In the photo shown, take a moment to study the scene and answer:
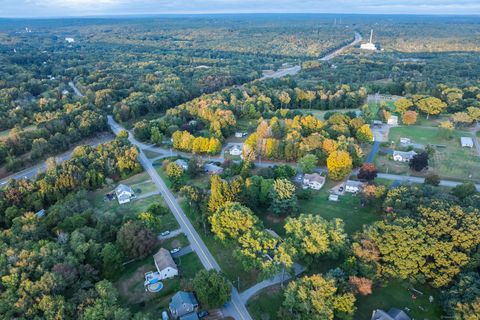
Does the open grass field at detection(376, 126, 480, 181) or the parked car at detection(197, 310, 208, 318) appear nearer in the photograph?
the parked car at detection(197, 310, 208, 318)

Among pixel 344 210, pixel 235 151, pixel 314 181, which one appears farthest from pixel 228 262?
pixel 235 151

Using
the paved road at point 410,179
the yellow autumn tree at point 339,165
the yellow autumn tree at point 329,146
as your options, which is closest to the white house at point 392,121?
the paved road at point 410,179

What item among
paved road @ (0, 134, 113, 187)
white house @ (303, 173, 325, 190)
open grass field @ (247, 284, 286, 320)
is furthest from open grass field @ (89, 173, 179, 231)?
white house @ (303, 173, 325, 190)

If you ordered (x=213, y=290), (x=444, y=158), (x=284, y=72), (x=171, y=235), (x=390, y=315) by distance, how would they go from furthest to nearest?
(x=284, y=72) < (x=444, y=158) < (x=171, y=235) < (x=213, y=290) < (x=390, y=315)

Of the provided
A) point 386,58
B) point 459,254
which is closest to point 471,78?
point 386,58

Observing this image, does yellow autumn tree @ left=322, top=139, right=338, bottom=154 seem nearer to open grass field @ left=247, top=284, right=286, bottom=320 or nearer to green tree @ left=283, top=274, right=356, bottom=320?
open grass field @ left=247, top=284, right=286, bottom=320

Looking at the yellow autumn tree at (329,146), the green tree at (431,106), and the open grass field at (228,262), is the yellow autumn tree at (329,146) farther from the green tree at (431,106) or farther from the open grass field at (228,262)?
the green tree at (431,106)

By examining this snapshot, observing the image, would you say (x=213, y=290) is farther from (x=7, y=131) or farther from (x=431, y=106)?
(x=431, y=106)
